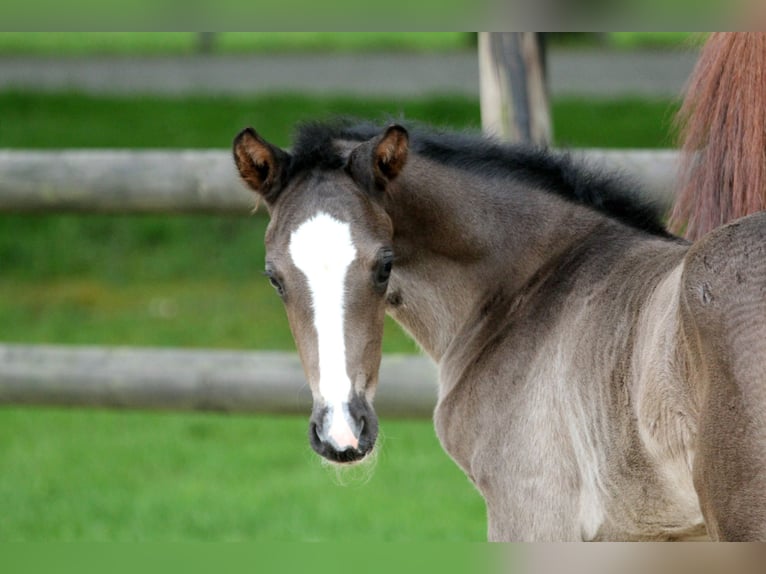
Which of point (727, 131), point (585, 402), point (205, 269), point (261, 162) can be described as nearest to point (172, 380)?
point (261, 162)

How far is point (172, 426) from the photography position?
21.7ft

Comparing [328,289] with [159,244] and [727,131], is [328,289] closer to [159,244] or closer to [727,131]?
[727,131]

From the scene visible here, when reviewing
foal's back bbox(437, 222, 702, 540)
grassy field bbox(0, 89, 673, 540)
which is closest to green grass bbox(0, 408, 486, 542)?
grassy field bbox(0, 89, 673, 540)

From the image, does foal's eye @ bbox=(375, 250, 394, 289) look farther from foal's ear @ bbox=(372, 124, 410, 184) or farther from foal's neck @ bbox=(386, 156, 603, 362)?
Answer: foal's neck @ bbox=(386, 156, 603, 362)

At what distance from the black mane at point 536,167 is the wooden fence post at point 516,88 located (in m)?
0.97

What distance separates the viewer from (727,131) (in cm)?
271

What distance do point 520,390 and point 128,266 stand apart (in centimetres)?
719

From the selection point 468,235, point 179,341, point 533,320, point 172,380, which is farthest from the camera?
point 179,341

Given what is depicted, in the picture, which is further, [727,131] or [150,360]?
[150,360]

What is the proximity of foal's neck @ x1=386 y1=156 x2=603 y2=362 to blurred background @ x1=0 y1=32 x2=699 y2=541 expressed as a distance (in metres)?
0.33

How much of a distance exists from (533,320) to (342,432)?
0.68 metres

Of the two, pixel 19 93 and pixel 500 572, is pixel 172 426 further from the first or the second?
pixel 19 93

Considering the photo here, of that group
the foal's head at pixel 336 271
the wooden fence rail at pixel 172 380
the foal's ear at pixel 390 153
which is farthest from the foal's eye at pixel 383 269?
the wooden fence rail at pixel 172 380

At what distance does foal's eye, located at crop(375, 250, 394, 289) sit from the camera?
2.45 metres
